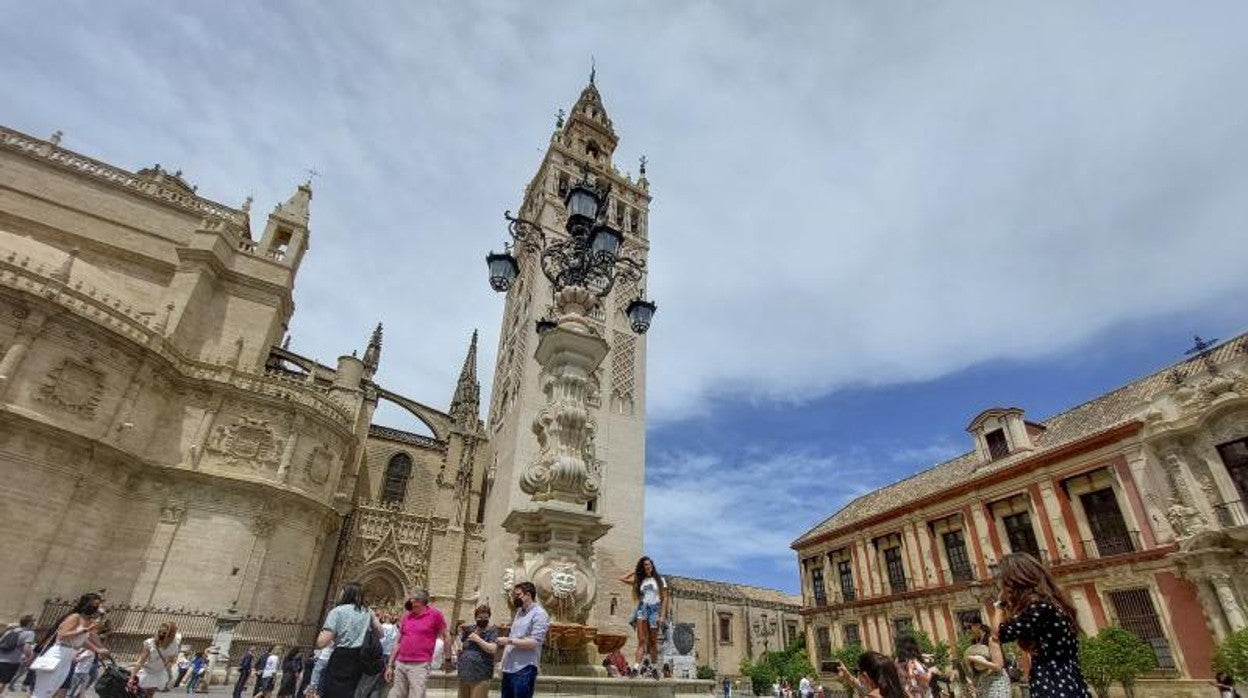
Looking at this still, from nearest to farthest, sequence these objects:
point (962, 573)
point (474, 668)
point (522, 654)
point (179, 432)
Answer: point (522, 654) < point (474, 668) < point (179, 432) < point (962, 573)

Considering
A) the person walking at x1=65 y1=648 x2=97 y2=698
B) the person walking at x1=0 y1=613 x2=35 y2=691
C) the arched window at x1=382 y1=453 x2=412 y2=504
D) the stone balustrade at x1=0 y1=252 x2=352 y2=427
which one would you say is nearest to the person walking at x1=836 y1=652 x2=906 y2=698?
the person walking at x1=65 y1=648 x2=97 y2=698

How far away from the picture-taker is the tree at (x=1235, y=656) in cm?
1180

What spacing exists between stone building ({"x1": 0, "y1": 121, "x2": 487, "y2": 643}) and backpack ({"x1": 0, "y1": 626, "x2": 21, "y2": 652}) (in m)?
10.9

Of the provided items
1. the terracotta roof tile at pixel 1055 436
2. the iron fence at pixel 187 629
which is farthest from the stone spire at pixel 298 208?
the terracotta roof tile at pixel 1055 436

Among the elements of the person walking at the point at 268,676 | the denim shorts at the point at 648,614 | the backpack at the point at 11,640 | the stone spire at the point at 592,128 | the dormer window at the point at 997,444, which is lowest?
the person walking at the point at 268,676

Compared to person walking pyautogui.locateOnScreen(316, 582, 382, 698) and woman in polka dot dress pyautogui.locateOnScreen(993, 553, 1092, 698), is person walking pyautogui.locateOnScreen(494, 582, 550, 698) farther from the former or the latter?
woman in polka dot dress pyautogui.locateOnScreen(993, 553, 1092, 698)

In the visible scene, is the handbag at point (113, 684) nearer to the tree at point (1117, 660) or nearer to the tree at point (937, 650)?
the tree at point (1117, 660)

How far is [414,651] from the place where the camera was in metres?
4.33

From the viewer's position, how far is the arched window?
27203 millimetres

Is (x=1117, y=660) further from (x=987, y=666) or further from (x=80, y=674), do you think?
(x=80, y=674)

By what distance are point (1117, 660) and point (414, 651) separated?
18.3 meters

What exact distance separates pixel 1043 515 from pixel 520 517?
62.3 feet

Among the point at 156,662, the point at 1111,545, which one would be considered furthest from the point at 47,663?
the point at 1111,545

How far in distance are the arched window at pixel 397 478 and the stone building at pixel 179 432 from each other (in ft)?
0.34
